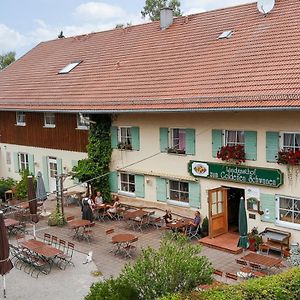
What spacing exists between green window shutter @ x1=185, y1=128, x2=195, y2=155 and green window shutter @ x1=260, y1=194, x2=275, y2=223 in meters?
3.17

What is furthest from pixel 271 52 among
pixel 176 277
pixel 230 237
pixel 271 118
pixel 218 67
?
pixel 176 277

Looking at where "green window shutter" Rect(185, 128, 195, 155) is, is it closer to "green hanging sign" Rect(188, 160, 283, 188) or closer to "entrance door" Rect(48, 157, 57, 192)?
"green hanging sign" Rect(188, 160, 283, 188)

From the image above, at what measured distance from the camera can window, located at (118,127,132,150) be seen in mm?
19906

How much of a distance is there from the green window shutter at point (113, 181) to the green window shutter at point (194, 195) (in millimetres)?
4249

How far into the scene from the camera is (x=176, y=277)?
9742 millimetres

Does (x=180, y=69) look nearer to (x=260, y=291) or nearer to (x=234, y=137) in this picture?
(x=234, y=137)

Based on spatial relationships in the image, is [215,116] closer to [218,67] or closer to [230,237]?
[218,67]

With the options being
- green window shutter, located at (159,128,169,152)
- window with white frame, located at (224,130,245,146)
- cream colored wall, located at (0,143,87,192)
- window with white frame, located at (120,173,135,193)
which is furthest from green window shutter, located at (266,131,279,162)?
cream colored wall, located at (0,143,87,192)

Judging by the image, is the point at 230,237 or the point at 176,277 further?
the point at 230,237

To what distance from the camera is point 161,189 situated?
18625mm

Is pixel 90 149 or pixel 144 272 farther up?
pixel 90 149

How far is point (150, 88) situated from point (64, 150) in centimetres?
624

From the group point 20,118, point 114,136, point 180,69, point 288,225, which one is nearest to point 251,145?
point 288,225

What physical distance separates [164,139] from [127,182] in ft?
10.2
